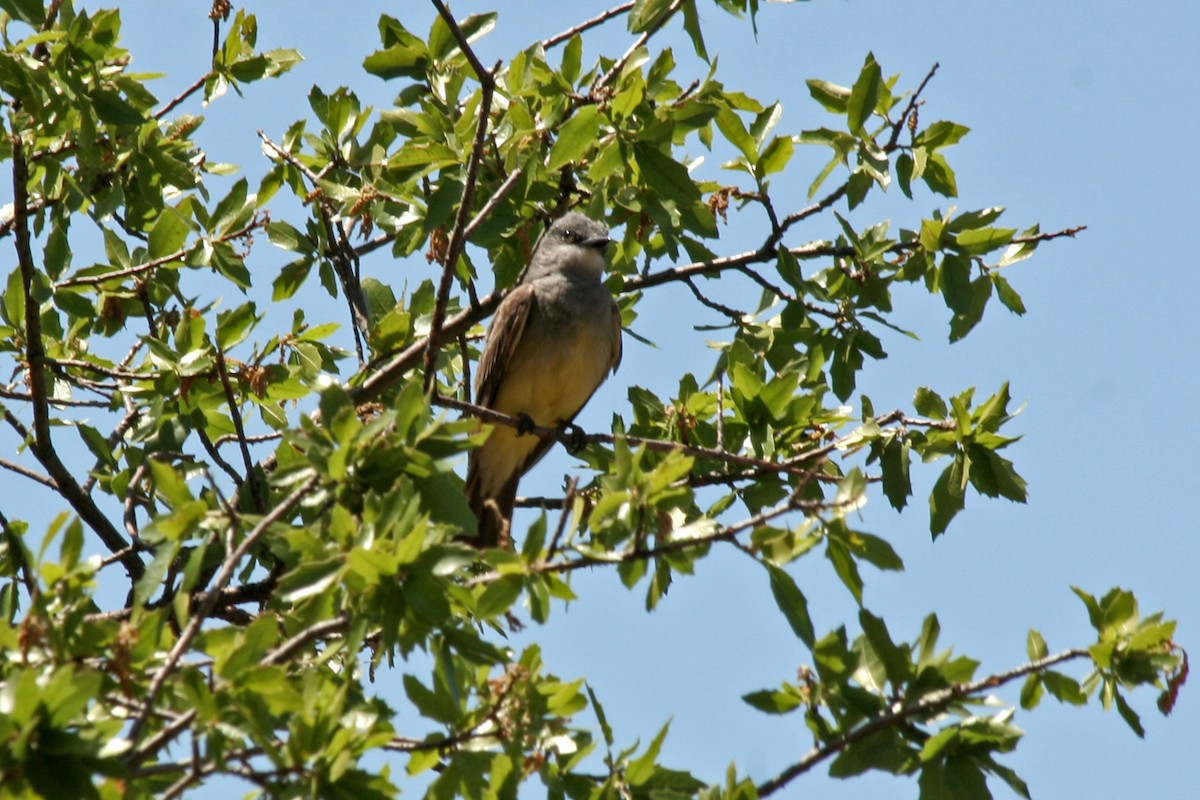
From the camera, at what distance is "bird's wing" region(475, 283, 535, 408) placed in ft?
26.3

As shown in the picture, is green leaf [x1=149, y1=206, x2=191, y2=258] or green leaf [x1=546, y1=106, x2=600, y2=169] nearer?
green leaf [x1=546, y1=106, x2=600, y2=169]

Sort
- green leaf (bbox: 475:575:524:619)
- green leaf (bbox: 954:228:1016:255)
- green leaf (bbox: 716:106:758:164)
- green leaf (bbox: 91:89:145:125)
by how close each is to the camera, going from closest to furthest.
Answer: green leaf (bbox: 475:575:524:619), green leaf (bbox: 91:89:145:125), green leaf (bbox: 954:228:1016:255), green leaf (bbox: 716:106:758:164)

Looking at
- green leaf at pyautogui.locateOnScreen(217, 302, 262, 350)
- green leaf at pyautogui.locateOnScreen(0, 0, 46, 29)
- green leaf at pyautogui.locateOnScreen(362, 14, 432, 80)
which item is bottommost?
green leaf at pyautogui.locateOnScreen(217, 302, 262, 350)

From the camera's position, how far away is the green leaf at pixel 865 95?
5.67 meters

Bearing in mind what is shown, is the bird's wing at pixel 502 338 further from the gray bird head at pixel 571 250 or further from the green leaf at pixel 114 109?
the green leaf at pixel 114 109

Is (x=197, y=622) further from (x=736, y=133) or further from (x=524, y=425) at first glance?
(x=736, y=133)

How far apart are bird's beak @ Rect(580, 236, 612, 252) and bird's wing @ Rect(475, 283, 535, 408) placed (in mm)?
539

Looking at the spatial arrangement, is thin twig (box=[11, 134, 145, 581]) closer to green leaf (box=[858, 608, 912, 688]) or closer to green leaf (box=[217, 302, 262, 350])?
green leaf (box=[217, 302, 262, 350])

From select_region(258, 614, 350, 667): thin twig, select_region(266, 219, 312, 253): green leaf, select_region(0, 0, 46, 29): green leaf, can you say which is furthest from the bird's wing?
select_region(258, 614, 350, 667): thin twig

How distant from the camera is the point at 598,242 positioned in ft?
24.6

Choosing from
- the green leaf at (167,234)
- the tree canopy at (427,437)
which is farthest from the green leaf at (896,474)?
the green leaf at (167,234)

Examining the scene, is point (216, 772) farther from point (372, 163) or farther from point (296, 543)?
point (372, 163)

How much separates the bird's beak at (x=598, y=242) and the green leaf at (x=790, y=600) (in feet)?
12.1

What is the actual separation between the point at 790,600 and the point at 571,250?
414 cm
